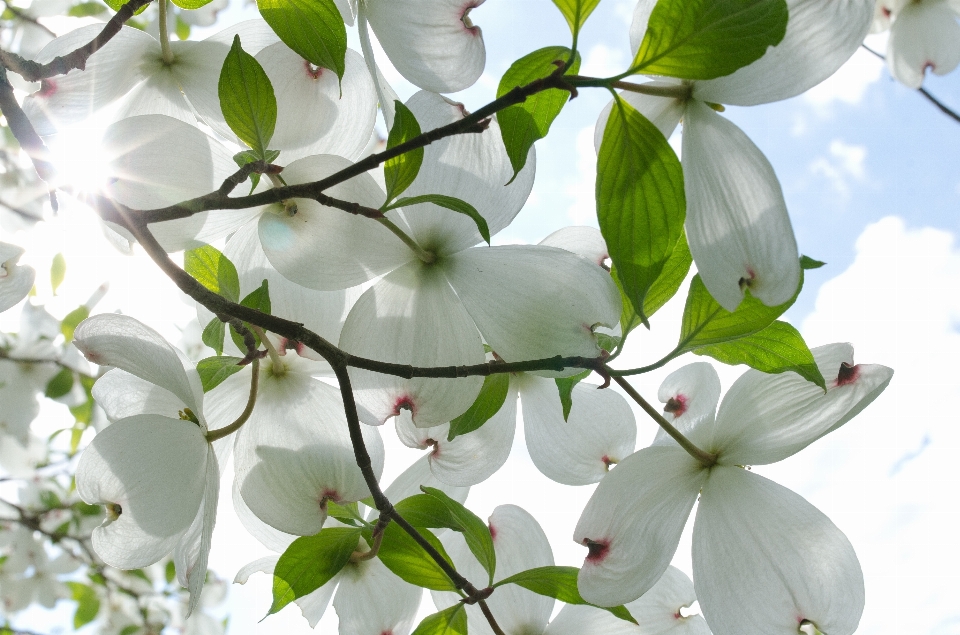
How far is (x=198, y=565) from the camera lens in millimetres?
443

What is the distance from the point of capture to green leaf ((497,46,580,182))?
41cm

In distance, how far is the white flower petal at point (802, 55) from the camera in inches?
14.0

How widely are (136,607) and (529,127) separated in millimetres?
1939

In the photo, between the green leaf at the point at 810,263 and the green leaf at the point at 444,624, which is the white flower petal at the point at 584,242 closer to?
the green leaf at the point at 810,263

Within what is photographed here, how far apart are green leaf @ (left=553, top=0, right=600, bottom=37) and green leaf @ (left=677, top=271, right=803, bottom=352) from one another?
17cm

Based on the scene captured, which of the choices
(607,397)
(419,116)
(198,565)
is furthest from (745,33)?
(198,565)

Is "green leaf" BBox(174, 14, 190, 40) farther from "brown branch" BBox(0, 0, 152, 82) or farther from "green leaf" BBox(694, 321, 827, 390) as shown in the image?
"green leaf" BBox(694, 321, 827, 390)

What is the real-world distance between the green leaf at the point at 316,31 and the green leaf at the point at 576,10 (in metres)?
0.14

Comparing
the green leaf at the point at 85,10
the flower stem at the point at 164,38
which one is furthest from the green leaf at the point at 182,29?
the flower stem at the point at 164,38

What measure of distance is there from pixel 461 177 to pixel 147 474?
268mm

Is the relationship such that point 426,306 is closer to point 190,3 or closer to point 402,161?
point 402,161

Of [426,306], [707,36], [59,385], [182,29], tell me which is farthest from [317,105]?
[59,385]

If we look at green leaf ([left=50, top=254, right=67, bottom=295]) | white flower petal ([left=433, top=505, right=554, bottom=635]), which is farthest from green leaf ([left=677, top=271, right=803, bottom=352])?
green leaf ([left=50, top=254, right=67, bottom=295])

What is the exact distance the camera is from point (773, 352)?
445 mm
